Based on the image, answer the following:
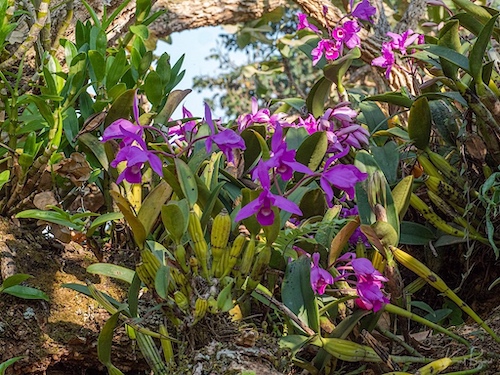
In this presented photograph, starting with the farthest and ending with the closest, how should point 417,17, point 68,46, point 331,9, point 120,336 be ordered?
point 417,17
point 331,9
point 68,46
point 120,336

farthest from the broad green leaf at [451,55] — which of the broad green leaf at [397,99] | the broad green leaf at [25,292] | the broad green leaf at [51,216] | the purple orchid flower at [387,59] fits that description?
the broad green leaf at [25,292]

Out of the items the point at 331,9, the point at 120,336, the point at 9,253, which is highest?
the point at 331,9

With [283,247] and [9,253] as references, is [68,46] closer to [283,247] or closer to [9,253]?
[9,253]

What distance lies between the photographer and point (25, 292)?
1.18 m

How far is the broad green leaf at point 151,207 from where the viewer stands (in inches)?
40.7

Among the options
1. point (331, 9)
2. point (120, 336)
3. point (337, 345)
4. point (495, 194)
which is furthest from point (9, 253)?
point (331, 9)

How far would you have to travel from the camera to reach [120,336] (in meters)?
1.21

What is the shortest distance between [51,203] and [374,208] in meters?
0.64

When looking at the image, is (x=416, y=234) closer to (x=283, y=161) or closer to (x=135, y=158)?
(x=283, y=161)

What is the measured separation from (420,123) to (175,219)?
0.60 m

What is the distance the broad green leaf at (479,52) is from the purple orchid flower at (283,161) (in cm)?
46

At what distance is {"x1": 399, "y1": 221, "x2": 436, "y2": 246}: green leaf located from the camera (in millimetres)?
1311

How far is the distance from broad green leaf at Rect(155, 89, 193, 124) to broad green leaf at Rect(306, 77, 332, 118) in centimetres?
31

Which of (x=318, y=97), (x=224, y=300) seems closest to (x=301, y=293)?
(x=224, y=300)
